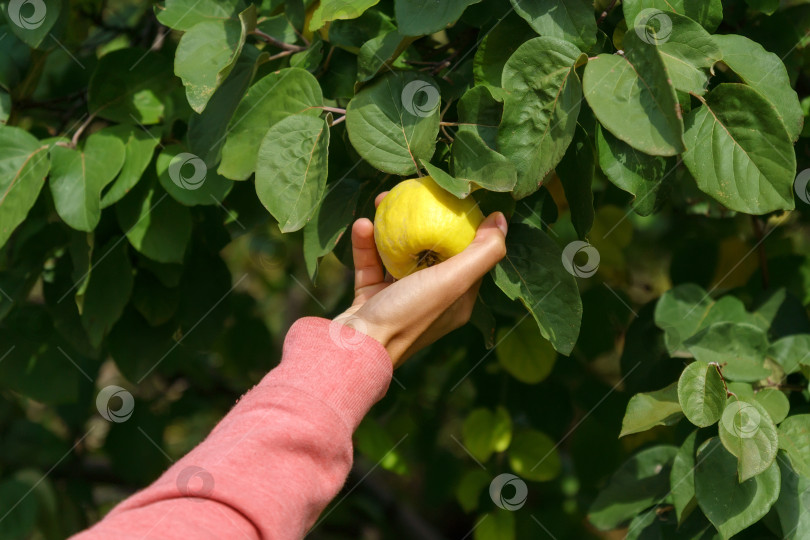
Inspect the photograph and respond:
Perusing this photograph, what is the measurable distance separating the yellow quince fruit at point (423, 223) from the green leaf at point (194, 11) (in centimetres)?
47

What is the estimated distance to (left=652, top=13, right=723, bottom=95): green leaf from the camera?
951 millimetres

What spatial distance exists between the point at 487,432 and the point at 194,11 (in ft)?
3.48

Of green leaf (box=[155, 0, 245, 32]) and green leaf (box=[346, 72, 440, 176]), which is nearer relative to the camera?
green leaf (box=[346, 72, 440, 176])

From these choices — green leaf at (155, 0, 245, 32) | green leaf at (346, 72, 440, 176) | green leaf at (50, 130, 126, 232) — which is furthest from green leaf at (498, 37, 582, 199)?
green leaf at (50, 130, 126, 232)

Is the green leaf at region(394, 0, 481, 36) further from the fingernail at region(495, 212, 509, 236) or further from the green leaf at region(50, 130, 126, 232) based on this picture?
the green leaf at region(50, 130, 126, 232)

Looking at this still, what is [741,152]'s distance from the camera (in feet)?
3.22

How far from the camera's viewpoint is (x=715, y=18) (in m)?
1.05

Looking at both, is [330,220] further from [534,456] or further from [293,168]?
[534,456]

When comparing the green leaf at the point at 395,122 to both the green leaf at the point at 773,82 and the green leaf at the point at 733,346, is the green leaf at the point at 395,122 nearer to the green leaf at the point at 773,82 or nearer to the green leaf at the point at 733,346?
the green leaf at the point at 773,82

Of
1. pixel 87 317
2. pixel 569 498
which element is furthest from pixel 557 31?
pixel 569 498

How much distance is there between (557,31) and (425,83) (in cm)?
20

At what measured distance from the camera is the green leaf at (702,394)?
994mm

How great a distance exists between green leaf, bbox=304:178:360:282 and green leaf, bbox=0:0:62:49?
0.55 meters

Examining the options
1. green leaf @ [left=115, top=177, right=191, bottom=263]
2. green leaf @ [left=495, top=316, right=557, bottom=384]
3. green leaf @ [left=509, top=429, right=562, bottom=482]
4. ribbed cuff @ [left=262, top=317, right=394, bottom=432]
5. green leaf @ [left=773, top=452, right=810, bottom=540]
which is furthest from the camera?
green leaf @ [left=509, top=429, right=562, bottom=482]
